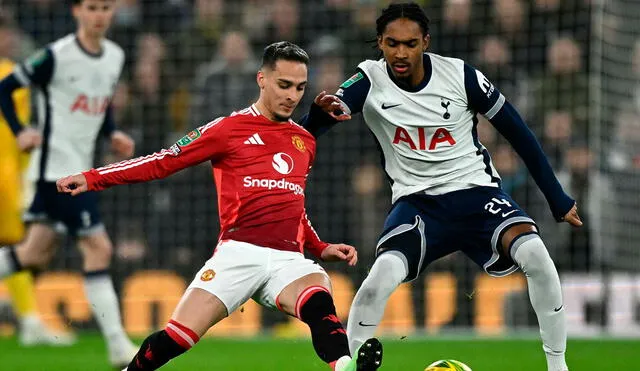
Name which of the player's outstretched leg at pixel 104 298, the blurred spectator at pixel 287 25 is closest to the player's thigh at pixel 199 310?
the player's outstretched leg at pixel 104 298

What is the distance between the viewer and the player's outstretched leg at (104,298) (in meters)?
7.57

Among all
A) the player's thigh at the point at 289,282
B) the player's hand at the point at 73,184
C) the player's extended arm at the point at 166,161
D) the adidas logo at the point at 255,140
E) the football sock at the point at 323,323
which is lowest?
→ the football sock at the point at 323,323

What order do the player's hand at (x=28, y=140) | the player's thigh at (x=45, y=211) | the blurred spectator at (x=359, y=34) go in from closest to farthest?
the player's hand at (x=28, y=140), the player's thigh at (x=45, y=211), the blurred spectator at (x=359, y=34)

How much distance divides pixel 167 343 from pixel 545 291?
173 cm

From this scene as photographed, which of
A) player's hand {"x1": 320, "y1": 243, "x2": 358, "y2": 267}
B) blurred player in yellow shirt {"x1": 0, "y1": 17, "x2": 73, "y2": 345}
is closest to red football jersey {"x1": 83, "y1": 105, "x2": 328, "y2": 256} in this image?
player's hand {"x1": 320, "y1": 243, "x2": 358, "y2": 267}

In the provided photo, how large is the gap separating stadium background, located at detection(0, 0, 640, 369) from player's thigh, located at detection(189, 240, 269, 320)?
587 centimetres

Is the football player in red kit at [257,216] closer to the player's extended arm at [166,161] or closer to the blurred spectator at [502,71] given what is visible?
the player's extended arm at [166,161]

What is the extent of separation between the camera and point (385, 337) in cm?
1124

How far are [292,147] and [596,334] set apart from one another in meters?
5.99

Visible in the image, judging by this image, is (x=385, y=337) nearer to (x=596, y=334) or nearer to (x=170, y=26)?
(x=596, y=334)

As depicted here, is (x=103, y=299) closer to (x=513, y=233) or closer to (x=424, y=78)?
(x=424, y=78)

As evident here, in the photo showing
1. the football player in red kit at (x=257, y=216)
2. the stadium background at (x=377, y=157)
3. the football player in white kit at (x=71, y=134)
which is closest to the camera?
the football player in red kit at (x=257, y=216)

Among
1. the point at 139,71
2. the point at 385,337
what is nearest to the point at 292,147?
the point at 385,337

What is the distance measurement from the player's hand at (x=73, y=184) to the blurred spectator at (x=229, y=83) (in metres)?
7.05
